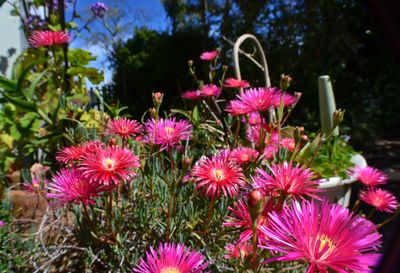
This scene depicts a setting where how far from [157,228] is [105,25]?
7.60m

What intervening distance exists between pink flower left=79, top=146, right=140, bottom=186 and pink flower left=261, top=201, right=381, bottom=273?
0.17 metres

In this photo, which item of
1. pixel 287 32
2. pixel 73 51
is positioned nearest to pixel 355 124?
pixel 287 32

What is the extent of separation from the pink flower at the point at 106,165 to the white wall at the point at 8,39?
1.76 meters

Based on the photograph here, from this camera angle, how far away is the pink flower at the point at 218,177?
383 mm

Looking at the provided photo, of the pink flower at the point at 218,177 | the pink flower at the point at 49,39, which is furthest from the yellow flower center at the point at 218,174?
the pink flower at the point at 49,39

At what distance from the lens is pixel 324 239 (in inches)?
9.6

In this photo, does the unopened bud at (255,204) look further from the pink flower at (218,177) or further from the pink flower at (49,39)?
the pink flower at (49,39)

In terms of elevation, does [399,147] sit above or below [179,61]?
below

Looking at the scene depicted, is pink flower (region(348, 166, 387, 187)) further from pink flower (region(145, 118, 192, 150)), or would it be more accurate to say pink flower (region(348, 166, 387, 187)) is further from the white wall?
the white wall

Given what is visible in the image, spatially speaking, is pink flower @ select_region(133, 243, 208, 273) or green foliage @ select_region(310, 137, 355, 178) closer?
pink flower @ select_region(133, 243, 208, 273)

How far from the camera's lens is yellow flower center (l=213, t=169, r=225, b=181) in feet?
1.29

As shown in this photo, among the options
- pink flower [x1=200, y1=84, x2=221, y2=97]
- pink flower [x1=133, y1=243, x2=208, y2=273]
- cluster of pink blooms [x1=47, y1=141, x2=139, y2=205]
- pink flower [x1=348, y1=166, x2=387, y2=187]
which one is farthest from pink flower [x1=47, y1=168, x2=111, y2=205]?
pink flower [x1=348, y1=166, x2=387, y2=187]

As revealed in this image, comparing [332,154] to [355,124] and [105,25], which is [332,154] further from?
[105,25]

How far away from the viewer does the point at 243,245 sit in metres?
0.43
